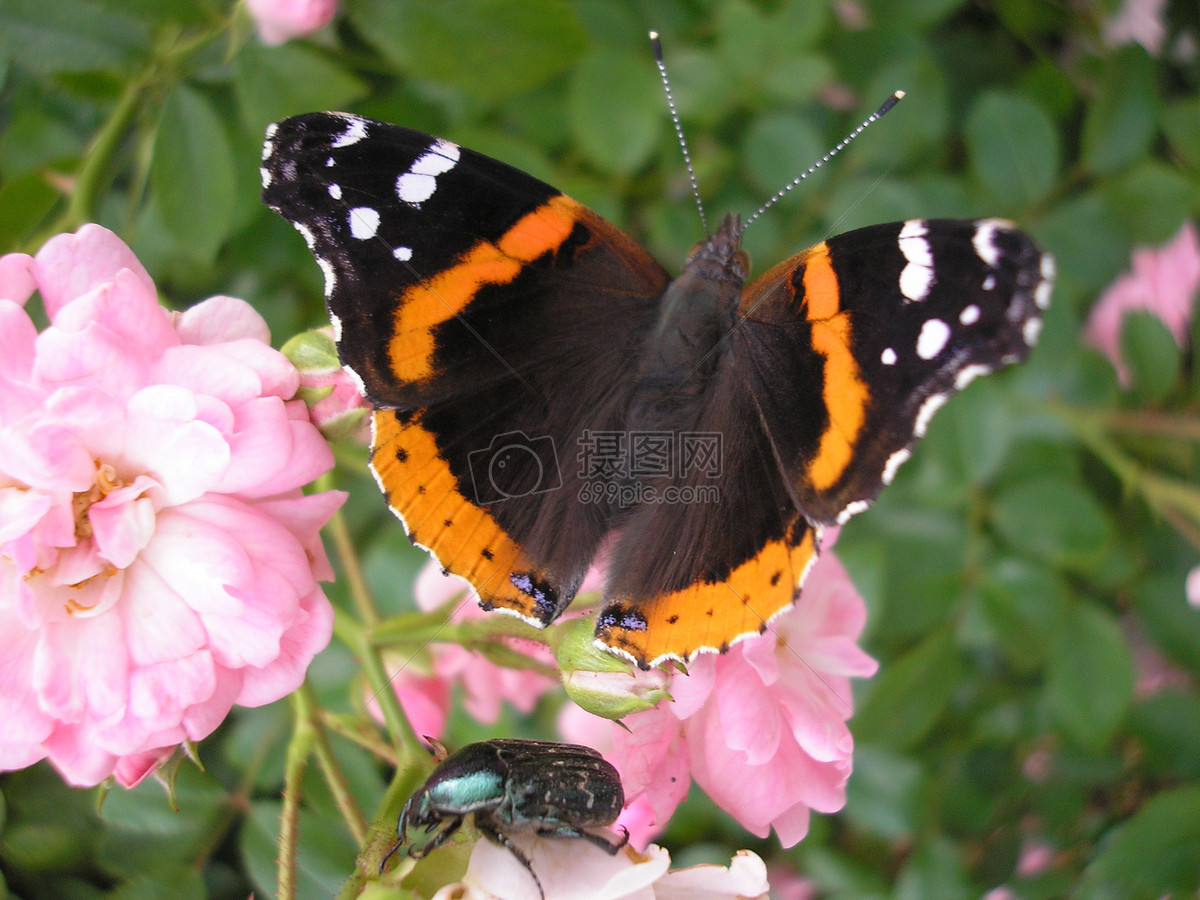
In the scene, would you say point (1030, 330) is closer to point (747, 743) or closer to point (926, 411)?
point (926, 411)

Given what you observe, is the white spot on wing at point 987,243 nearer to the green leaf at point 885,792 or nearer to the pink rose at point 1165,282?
the green leaf at point 885,792

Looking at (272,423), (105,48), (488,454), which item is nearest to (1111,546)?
(488,454)

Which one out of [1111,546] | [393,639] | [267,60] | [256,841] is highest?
[267,60]

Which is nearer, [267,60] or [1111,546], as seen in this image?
[267,60]

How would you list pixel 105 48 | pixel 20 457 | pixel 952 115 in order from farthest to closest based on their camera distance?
pixel 952 115
pixel 105 48
pixel 20 457

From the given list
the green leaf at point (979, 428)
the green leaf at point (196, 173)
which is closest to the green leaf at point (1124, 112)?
the green leaf at point (979, 428)

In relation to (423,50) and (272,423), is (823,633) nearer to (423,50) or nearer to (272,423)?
(272,423)

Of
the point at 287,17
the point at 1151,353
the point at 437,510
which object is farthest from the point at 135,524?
the point at 1151,353
